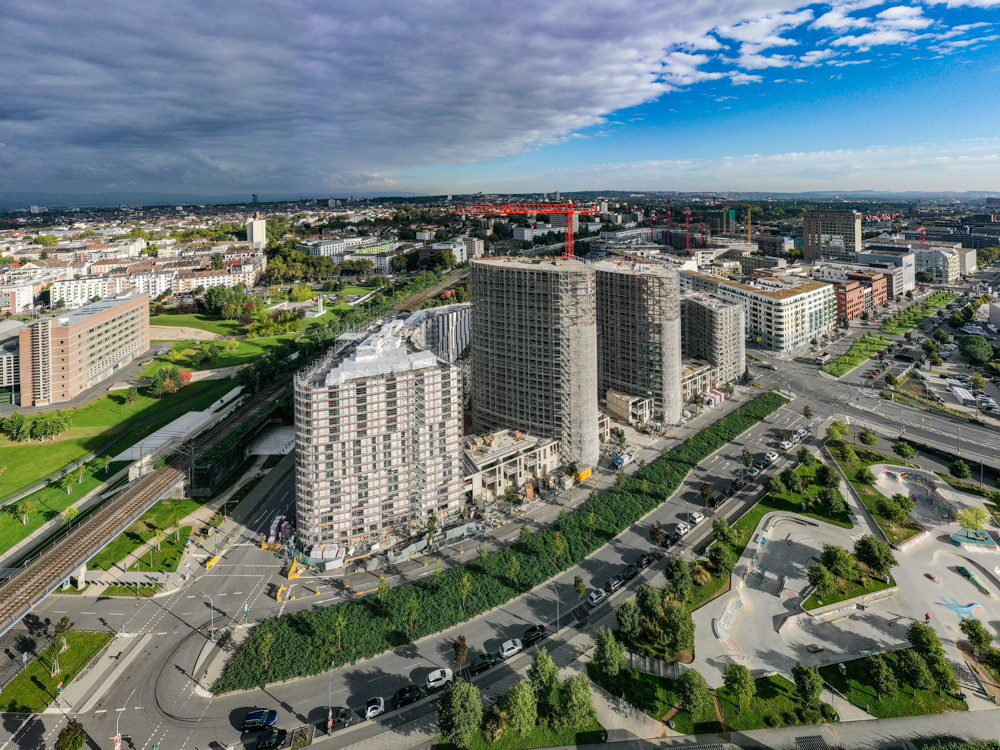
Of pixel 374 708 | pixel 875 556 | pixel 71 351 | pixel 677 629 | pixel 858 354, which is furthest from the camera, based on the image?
pixel 858 354

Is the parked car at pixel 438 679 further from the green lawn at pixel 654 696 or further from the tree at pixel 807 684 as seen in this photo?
the tree at pixel 807 684

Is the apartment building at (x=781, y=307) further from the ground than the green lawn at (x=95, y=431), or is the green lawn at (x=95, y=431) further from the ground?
the apartment building at (x=781, y=307)

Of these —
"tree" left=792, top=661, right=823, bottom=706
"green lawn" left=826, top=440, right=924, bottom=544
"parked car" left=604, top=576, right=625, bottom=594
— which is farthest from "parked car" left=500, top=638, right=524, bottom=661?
"green lawn" left=826, top=440, right=924, bottom=544

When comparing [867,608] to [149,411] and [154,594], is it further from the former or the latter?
[149,411]

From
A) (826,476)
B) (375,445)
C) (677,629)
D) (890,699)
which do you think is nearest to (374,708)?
(677,629)

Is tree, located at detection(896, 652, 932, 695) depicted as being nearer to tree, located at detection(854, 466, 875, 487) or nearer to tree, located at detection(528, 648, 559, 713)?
tree, located at detection(528, 648, 559, 713)

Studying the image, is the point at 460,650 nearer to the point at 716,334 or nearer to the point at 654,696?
the point at 654,696

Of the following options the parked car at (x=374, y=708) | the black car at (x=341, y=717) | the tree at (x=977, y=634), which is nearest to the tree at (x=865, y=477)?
the tree at (x=977, y=634)
